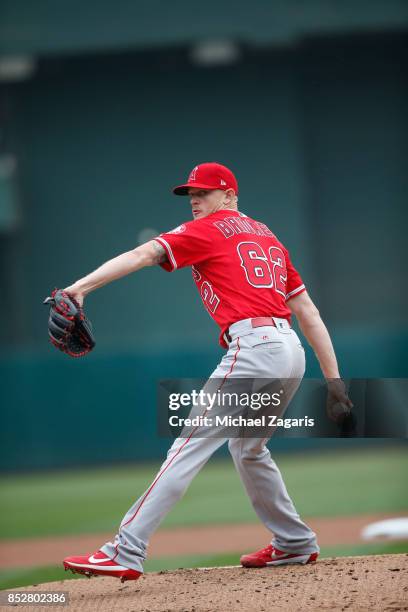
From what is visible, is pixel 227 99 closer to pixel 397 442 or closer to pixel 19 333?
pixel 19 333

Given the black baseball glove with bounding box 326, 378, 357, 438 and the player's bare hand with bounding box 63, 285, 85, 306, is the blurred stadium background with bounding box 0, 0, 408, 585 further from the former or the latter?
the player's bare hand with bounding box 63, 285, 85, 306

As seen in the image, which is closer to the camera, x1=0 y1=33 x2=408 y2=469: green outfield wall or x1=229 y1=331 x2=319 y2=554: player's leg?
x1=229 y1=331 x2=319 y2=554: player's leg

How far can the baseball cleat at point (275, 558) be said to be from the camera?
3.87 m

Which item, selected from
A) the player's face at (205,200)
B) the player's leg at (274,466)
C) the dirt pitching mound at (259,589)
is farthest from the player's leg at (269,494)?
the player's face at (205,200)

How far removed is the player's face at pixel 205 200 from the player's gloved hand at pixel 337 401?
815 millimetres

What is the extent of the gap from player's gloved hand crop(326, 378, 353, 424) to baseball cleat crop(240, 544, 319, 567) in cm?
66

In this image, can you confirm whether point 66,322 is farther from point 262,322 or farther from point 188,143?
point 188,143

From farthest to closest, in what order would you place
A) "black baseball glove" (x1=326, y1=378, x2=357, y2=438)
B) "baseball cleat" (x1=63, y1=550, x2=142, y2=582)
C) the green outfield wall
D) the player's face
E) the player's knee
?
the green outfield wall
the player's face
the player's knee
"black baseball glove" (x1=326, y1=378, x2=357, y2=438)
"baseball cleat" (x1=63, y1=550, x2=142, y2=582)

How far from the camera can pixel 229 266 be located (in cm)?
356

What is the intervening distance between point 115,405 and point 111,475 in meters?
0.90

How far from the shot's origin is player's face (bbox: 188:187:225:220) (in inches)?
148

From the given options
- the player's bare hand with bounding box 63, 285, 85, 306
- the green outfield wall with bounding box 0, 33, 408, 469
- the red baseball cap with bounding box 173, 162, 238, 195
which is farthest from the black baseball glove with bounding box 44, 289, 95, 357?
the green outfield wall with bounding box 0, 33, 408, 469

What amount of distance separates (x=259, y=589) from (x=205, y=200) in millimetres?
1492

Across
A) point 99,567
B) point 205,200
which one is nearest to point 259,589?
point 99,567
